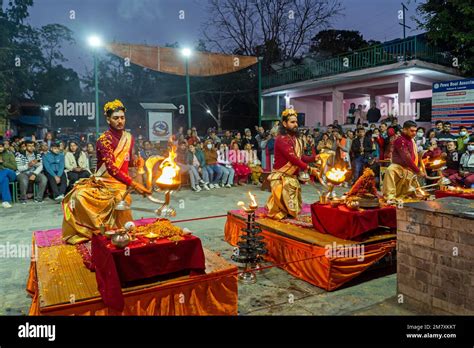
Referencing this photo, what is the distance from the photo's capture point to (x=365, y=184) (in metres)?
5.12

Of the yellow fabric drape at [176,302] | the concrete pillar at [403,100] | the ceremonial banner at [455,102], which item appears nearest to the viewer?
the yellow fabric drape at [176,302]

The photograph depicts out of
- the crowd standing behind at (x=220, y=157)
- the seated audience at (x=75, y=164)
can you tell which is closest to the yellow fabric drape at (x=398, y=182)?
the crowd standing behind at (x=220, y=157)

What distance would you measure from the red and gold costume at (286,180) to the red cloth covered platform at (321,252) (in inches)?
17.0

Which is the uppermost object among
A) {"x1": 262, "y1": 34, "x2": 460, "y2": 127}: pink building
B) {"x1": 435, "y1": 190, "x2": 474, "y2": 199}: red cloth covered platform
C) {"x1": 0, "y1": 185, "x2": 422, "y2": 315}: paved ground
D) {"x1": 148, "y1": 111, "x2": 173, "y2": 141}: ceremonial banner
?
{"x1": 262, "y1": 34, "x2": 460, "y2": 127}: pink building

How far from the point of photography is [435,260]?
3.34m

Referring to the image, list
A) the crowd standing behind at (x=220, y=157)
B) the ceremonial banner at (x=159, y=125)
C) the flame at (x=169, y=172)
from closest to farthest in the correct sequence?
1. the flame at (x=169, y=172)
2. the crowd standing behind at (x=220, y=157)
3. the ceremonial banner at (x=159, y=125)

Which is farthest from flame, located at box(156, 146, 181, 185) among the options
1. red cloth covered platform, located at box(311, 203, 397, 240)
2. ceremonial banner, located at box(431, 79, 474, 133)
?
ceremonial banner, located at box(431, 79, 474, 133)

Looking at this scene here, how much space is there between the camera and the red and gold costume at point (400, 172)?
6039mm

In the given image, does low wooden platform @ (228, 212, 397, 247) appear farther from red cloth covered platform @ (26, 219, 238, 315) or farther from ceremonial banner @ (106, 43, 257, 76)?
ceremonial banner @ (106, 43, 257, 76)

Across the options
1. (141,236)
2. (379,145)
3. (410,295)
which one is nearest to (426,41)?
(379,145)

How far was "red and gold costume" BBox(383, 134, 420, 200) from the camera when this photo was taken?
19.8ft

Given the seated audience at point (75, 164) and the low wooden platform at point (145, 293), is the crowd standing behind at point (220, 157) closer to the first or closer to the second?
the seated audience at point (75, 164)

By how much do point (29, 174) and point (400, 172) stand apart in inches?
347

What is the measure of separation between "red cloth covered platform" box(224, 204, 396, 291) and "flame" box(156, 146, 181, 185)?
4.94ft
